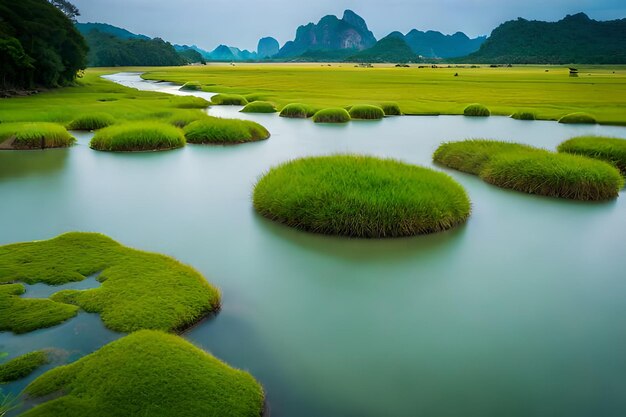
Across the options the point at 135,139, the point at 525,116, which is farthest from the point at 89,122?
the point at 525,116

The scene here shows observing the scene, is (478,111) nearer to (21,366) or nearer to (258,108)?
(258,108)

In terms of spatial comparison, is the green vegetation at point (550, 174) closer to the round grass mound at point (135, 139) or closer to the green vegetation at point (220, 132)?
the green vegetation at point (220, 132)

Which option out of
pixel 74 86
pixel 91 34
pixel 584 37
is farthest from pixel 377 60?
pixel 74 86

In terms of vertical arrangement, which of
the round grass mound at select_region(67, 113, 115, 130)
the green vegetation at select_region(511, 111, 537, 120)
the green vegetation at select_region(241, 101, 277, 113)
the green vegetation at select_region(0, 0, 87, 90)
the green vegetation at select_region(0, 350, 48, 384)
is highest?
the green vegetation at select_region(0, 0, 87, 90)

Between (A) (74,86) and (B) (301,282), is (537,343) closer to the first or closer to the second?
(B) (301,282)

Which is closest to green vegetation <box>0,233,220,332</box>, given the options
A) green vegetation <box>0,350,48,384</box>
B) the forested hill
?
green vegetation <box>0,350,48,384</box>

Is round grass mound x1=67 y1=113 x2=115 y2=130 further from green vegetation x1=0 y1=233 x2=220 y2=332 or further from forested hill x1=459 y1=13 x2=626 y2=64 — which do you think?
forested hill x1=459 y1=13 x2=626 y2=64
